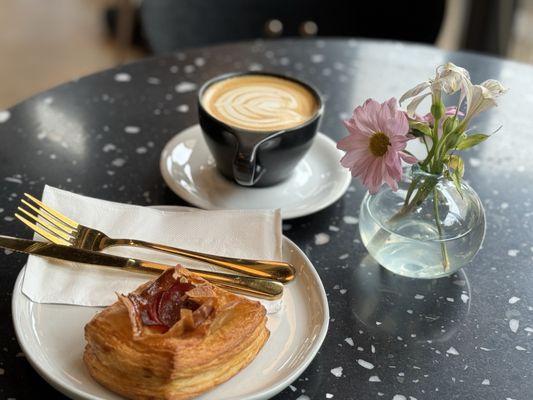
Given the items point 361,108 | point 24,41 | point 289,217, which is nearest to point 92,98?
point 289,217

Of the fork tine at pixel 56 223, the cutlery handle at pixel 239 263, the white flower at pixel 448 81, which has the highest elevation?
the white flower at pixel 448 81

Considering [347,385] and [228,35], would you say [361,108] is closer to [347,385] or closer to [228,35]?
[347,385]

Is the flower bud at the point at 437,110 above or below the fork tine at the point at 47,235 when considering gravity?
above

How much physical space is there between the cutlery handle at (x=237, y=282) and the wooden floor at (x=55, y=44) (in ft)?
5.87

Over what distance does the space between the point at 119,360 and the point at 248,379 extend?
0.39 ft

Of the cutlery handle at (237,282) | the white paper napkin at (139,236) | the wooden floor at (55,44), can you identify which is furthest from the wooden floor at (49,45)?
the cutlery handle at (237,282)

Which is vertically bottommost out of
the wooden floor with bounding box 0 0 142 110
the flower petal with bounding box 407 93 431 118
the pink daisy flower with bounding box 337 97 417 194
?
the wooden floor with bounding box 0 0 142 110

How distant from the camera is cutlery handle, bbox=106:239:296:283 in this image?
0.74 metres

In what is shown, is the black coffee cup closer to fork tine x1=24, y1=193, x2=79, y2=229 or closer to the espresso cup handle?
the espresso cup handle

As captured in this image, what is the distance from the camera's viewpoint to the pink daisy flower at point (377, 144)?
669mm

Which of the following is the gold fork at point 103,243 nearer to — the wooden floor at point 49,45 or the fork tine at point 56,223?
the fork tine at point 56,223

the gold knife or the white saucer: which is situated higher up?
the gold knife

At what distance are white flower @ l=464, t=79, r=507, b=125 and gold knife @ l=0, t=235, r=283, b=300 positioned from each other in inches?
10.3

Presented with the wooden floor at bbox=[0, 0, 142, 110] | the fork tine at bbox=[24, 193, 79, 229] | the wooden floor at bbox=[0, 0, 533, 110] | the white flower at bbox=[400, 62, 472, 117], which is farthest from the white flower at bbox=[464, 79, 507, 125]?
the wooden floor at bbox=[0, 0, 142, 110]
